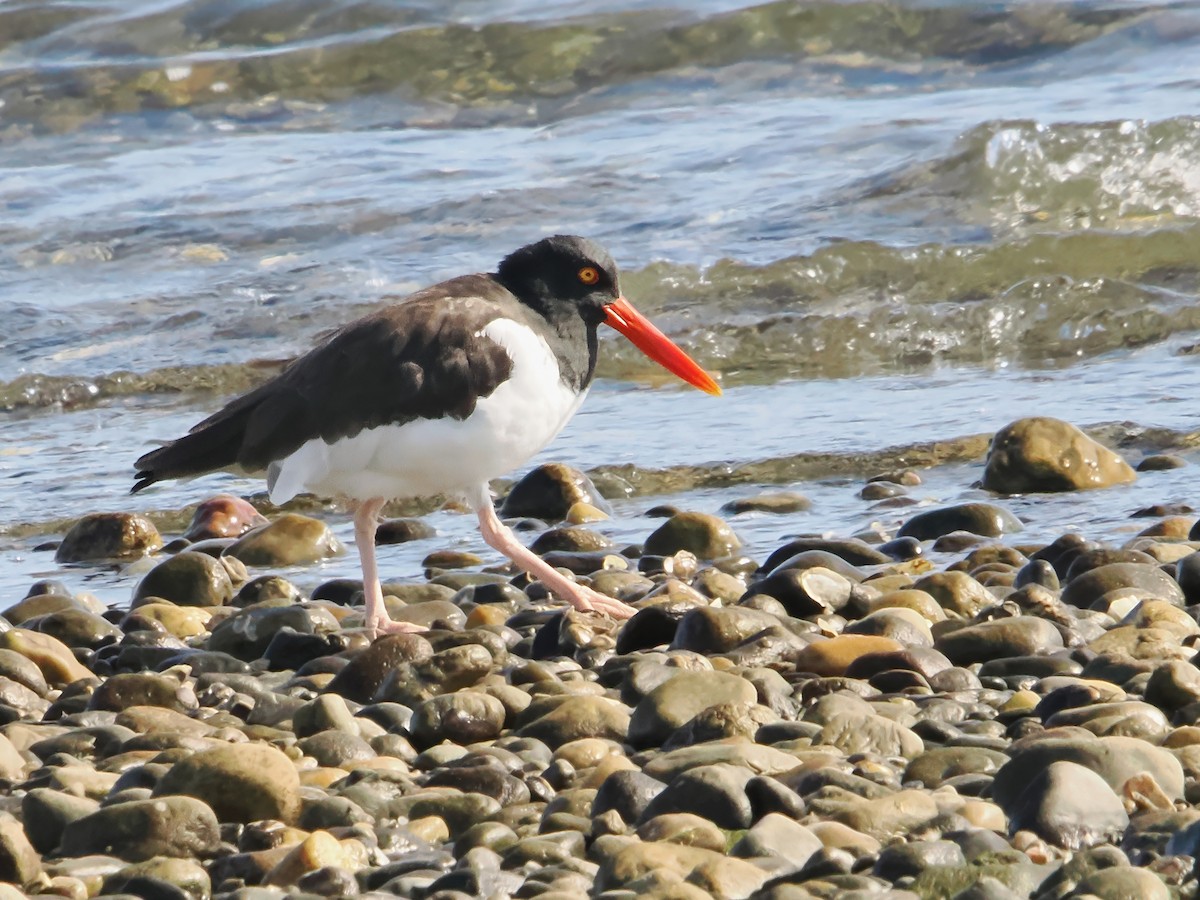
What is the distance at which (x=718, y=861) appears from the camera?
259 centimetres

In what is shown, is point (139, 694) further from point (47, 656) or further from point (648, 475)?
point (648, 475)

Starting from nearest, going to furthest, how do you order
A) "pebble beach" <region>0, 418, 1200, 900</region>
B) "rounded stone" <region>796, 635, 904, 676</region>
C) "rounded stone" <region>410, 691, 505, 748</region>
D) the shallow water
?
1. "pebble beach" <region>0, 418, 1200, 900</region>
2. "rounded stone" <region>410, 691, 505, 748</region>
3. "rounded stone" <region>796, 635, 904, 676</region>
4. the shallow water

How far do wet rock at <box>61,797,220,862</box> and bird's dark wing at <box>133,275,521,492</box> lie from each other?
1885 mm

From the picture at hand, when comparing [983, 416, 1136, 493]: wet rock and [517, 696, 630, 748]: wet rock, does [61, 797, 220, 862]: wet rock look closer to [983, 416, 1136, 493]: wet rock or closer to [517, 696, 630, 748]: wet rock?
[517, 696, 630, 748]: wet rock

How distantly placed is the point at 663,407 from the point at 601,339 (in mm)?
927

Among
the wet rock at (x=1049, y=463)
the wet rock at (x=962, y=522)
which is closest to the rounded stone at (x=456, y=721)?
the wet rock at (x=962, y=522)

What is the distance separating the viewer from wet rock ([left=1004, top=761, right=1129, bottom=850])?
2.71 meters

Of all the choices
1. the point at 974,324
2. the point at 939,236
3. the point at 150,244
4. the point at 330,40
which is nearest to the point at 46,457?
the point at 150,244

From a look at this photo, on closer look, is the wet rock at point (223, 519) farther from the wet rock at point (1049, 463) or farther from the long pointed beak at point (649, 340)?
the wet rock at point (1049, 463)

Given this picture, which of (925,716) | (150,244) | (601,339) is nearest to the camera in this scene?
(925,716)

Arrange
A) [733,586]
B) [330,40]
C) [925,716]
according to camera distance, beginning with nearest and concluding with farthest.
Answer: [925,716] → [733,586] → [330,40]

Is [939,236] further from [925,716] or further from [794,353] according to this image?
[925,716]

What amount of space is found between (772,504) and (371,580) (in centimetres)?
169

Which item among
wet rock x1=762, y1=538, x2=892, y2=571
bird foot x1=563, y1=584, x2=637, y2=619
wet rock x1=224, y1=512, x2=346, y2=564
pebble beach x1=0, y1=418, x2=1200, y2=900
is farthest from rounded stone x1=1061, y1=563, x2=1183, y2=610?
wet rock x1=224, y1=512, x2=346, y2=564
